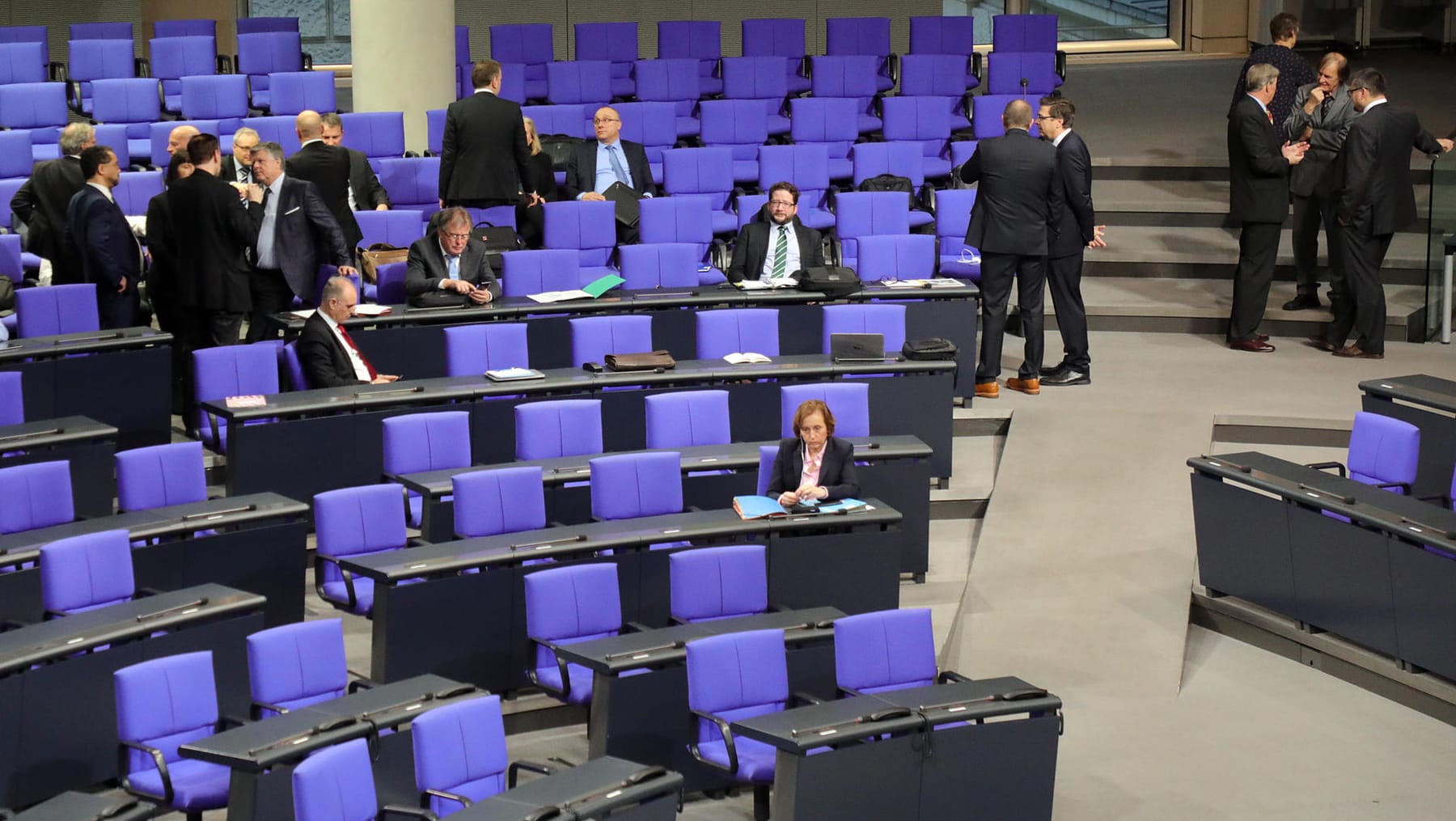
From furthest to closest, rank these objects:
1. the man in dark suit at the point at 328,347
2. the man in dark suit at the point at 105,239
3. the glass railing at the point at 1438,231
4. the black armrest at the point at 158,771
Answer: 1. the glass railing at the point at 1438,231
2. the man in dark suit at the point at 105,239
3. the man in dark suit at the point at 328,347
4. the black armrest at the point at 158,771

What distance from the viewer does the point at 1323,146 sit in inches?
386

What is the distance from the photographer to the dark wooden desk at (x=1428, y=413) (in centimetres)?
736

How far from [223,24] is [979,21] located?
7017mm

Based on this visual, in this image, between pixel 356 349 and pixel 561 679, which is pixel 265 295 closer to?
pixel 356 349

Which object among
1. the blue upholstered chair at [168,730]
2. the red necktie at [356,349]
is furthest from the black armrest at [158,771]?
the red necktie at [356,349]

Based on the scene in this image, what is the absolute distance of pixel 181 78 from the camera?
11.9 meters

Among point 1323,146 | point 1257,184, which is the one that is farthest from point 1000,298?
point 1323,146

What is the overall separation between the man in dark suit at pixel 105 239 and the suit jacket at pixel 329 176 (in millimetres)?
1023

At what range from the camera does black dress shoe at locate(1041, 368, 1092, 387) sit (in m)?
9.20

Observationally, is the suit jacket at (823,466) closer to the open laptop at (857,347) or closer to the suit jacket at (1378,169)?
the open laptop at (857,347)

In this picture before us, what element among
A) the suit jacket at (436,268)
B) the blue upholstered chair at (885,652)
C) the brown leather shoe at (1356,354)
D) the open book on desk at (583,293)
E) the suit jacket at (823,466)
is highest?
the suit jacket at (436,268)

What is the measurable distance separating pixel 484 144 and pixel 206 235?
1.94 metres

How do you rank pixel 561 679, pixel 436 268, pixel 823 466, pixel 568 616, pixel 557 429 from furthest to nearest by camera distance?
pixel 436 268 < pixel 557 429 < pixel 823 466 < pixel 568 616 < pixel 561 679

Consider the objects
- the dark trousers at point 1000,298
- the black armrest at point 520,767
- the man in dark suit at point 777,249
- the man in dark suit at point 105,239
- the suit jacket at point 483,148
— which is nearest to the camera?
the black armrest at point 520,767
